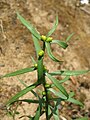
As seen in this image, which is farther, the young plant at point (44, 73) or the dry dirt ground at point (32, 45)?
the dry dirt ground at point (32, 45)

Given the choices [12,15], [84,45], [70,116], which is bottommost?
[70,116]

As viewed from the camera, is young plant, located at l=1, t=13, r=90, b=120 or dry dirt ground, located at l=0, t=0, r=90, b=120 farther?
dry dirt ground, located at l=0, t=0, r=90, b=120

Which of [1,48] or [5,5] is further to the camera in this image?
[5,5]

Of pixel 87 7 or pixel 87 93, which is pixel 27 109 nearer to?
pixel 87 93

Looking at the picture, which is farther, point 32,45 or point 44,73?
point 32,45

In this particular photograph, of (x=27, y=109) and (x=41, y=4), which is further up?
(x=41, y=4)

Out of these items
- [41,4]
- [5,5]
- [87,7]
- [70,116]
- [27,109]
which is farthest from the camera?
[87,7]

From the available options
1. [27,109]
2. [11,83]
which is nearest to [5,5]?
[11,83]

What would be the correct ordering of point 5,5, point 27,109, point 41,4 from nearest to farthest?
point 27,109 < point 5,5 < point 41,4
